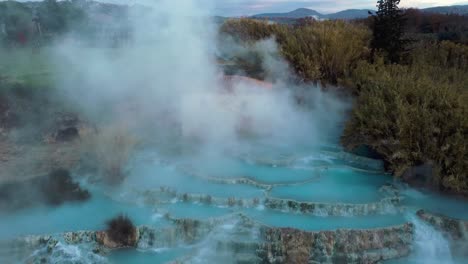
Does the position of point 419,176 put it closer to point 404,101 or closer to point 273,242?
point 404,101

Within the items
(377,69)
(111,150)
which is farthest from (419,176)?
(111,150)

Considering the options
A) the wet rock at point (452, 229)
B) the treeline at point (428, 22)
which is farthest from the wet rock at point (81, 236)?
the treeline at point (428, 22)

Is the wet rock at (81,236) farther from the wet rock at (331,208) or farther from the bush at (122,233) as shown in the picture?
the wet rock at (331,208)

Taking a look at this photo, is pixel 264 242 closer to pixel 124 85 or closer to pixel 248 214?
pixel 248 214

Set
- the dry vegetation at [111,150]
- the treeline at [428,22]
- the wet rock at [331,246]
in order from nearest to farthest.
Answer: the wet rock at [331,246] < the dry vegetation at [111,150] < the treeline at [428,22]

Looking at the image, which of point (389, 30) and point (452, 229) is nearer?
point (452, 229)

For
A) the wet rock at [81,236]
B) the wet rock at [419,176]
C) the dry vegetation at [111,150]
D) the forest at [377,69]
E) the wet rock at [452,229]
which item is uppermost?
the forest at [377,69]

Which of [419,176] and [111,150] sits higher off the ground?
[111,150]
